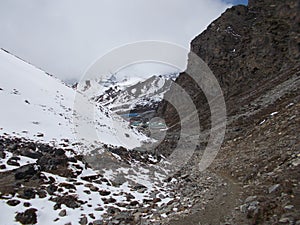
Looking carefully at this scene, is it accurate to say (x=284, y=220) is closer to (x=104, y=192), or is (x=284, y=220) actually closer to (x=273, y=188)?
(x=273, y=188)

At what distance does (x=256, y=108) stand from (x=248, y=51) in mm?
43915

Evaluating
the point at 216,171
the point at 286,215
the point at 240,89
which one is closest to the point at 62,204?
the point at 286,215

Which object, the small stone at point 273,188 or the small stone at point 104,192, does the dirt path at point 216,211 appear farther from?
the small stone at point 104,192

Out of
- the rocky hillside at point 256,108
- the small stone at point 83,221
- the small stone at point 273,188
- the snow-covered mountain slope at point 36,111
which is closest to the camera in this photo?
the rocky hillside at point 256,108

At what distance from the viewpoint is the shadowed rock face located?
5819cm

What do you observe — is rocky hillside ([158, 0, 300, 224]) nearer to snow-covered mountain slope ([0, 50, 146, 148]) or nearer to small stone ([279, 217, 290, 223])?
small stone ([279, 217, 290, 223])

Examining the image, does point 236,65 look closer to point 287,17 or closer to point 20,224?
point 287,17

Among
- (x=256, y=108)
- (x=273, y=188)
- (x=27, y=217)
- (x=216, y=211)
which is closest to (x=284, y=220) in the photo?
(x=273, y=188)

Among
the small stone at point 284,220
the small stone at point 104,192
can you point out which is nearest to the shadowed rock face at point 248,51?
the small stone at point 104,192

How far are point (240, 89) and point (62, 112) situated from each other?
56.6 meters

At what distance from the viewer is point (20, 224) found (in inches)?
356

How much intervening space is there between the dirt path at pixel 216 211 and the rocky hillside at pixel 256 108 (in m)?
0.04

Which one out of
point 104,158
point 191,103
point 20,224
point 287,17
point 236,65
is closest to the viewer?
point 20,224

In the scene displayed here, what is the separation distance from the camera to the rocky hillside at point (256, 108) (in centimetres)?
885
